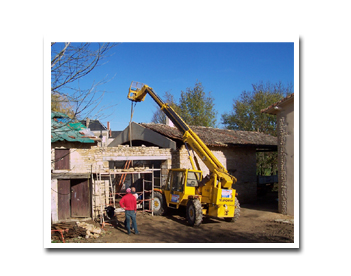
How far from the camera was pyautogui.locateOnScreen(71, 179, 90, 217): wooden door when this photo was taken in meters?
11.2

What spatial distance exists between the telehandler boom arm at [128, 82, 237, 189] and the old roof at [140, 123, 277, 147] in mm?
2327

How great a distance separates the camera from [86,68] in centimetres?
557

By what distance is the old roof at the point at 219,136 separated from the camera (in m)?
14.9

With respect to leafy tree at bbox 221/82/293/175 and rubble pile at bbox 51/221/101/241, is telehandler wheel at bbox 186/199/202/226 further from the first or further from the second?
leafy tree at bbox 221/82/293/175

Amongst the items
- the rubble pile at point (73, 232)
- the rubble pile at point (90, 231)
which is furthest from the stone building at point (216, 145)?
the rubble pile at point (73, 232)

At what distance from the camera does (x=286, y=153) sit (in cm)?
1175

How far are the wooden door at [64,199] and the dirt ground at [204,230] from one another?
1635 mm

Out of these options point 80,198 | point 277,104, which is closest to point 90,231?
point 80,198

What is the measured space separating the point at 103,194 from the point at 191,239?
447 cm

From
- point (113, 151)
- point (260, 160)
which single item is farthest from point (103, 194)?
point (260, 160)

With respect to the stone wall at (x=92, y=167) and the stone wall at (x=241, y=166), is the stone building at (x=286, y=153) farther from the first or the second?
the stone wall at (x=92, y=167)

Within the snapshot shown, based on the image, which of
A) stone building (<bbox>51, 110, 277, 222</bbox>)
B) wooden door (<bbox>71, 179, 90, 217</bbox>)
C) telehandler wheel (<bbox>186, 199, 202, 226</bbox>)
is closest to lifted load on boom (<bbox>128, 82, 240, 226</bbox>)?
telehandler wheel (<bbox>186, 199, 202, 226</bbox>)
